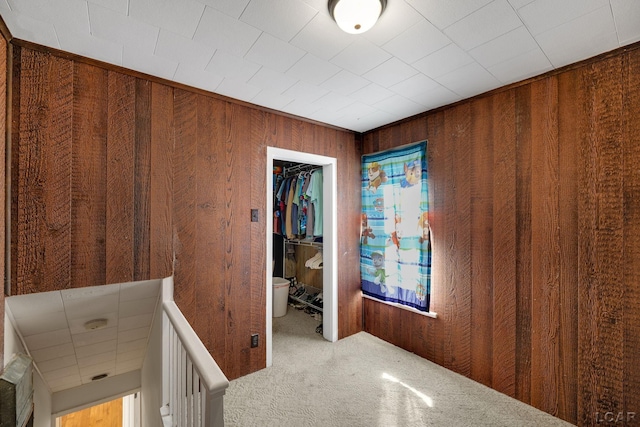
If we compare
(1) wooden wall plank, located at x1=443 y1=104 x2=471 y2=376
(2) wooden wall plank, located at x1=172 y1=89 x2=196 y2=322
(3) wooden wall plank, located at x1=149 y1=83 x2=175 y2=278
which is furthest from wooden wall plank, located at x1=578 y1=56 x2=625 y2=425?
(3) wooden wall plank, located at x1=149 y1=83 x2=175 y2=278

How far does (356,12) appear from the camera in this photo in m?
1.20

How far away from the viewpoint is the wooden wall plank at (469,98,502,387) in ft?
6.91

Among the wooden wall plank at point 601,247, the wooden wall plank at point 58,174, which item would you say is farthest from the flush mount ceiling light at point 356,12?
the wooden wall plank at point 58,174

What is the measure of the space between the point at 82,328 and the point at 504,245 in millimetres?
3179

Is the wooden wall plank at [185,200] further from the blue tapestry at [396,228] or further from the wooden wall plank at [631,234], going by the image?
the wooden wall plank at [631,234]

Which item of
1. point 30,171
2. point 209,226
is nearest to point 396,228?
point 209,226

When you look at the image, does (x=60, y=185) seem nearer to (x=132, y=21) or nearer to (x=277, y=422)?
(x=132, y=21)

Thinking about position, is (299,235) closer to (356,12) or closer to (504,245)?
(504,245)

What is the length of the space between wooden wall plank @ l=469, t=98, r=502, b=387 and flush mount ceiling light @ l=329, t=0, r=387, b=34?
4.51 feet

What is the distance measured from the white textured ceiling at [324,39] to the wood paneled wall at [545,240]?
0.96 feet

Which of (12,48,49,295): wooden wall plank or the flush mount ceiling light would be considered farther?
(12,48,49,295): wooden wall plank

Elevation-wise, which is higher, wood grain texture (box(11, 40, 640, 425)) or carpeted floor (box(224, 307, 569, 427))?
wood grain texture (box(11, 40, 640, 425))

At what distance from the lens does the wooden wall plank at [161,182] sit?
188cm

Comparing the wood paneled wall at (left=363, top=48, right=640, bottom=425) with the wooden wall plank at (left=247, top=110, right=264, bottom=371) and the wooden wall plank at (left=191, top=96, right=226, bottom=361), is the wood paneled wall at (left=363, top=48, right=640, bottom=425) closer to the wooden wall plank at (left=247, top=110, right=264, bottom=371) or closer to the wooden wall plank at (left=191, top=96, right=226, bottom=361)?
the wooden wall plank at (left=247, top=110, right=264, bottom=371)
